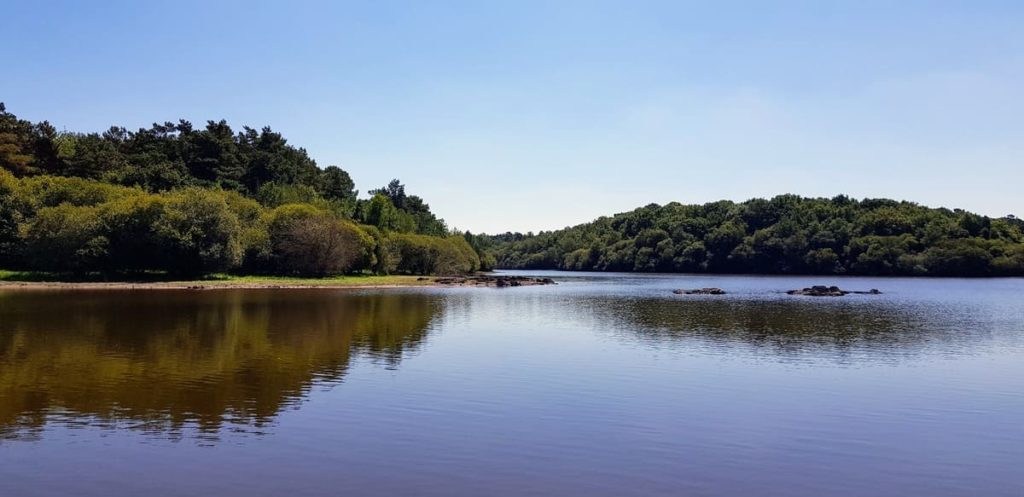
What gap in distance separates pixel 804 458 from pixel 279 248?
340ft

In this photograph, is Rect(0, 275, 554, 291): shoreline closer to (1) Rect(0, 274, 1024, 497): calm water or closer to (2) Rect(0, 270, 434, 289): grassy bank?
(2) Rect(0, 270, 434, 289): grassy bank

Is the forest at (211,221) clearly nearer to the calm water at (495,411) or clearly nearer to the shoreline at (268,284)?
the shoreline at (268,284)

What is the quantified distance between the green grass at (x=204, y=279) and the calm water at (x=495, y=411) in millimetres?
49432

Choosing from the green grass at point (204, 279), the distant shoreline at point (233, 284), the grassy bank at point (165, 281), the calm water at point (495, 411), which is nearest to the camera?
the calm water at point (495, 411)

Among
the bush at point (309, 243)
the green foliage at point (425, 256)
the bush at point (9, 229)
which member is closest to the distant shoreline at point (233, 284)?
the bush at point (309, 243)

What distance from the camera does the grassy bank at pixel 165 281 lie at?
8675cm

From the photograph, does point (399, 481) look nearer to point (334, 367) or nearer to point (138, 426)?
point (138, 426)

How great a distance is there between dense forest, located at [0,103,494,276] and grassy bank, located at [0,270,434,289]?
1686 mm

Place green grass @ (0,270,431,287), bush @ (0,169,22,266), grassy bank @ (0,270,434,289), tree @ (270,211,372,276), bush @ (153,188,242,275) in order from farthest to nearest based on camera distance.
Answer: tree @ (270,211,372,276) → bush @ (0,169,22,266) → bush @ (153,188,242,275) → green grass @ (0,270,431,287) → grassy bank @ (0,270,434,289)

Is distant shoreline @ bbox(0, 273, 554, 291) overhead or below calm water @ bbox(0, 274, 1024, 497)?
overhead

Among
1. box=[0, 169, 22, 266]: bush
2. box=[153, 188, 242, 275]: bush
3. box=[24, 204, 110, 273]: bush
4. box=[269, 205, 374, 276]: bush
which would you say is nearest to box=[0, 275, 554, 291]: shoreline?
box=[153, 188, 242, 275]: bush

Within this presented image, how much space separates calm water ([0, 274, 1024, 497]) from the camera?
15773mm

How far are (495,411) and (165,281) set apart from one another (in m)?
84.3

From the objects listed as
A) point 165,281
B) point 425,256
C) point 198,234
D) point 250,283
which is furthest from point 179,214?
point 425,256
